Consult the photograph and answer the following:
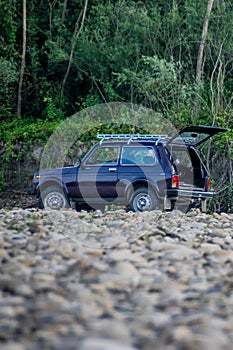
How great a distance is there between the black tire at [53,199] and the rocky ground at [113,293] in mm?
8014

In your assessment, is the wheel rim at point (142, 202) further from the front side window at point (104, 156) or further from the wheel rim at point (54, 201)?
the wheel rim at point (54, 201)

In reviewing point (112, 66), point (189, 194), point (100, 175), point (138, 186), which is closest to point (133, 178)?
point (138, 186)

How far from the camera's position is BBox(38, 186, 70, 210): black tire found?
18.3 meters

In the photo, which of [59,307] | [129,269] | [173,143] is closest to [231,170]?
[173,143]

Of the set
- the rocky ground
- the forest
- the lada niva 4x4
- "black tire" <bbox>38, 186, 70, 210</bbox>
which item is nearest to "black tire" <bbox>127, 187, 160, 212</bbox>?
the lada niva 4x4

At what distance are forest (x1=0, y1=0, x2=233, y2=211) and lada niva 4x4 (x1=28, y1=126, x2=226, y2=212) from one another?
2.84 m

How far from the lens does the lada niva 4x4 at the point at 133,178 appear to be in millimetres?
17234

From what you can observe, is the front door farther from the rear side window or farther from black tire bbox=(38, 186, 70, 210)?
black tire bbox=(38, 186, 70, 210)

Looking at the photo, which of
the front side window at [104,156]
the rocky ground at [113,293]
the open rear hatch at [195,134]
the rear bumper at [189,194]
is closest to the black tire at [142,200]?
the rear bumper at [189,194]

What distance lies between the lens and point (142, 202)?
687 inches

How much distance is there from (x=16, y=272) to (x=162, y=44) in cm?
2032

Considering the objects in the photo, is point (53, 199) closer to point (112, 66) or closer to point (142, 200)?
point (142, 200)

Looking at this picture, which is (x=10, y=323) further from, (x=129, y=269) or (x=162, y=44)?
(x=162, y=44)

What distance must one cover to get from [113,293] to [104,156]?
1169cm
